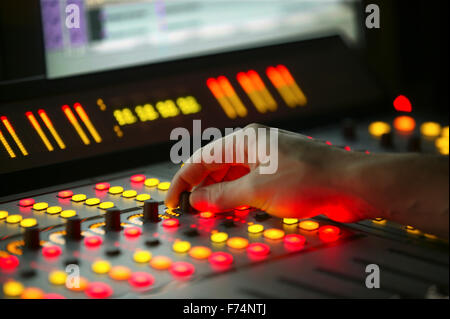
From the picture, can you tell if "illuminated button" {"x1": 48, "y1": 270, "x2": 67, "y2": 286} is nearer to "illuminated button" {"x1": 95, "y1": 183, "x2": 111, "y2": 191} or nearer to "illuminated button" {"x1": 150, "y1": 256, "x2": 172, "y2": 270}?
"illuminated button" {"x1": 150, "y1": 256, "x2": 172, "y2": 270}

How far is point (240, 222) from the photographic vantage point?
1.09 metres

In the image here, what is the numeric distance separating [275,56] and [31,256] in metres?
0.98

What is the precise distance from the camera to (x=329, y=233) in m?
1.03

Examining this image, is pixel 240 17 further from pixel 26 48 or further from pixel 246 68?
pixel 26 48

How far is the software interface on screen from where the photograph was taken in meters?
1.51

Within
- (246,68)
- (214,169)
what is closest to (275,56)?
(246,68)

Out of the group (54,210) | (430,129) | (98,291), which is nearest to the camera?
(98,291)

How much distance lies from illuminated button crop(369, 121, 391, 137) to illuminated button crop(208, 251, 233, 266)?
0.80 metres

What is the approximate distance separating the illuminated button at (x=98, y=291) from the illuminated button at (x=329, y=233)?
341 mm

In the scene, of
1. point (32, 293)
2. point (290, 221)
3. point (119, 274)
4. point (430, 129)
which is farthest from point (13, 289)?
point (430, 129)

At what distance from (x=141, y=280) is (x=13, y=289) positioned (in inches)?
6.1

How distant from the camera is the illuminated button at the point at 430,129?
63.8 inches

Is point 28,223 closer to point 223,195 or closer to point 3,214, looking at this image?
Answer: point 3,214

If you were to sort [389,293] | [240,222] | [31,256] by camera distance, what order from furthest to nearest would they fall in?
[240,222] < [31,256] < [389,293]
